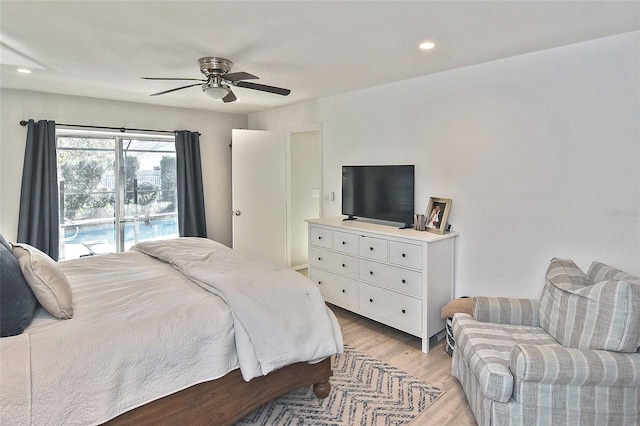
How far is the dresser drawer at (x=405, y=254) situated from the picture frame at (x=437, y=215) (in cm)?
35

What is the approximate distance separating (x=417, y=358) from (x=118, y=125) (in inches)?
170

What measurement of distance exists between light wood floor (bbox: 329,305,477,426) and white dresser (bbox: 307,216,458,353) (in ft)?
0.48

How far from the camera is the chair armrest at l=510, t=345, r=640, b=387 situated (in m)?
1.77

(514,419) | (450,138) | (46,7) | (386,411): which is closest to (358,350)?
(386,411)

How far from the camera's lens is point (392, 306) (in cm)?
327

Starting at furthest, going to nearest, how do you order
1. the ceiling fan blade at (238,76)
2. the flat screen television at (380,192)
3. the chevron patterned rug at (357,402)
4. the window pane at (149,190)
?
the window pane at (149,190)
the flat screen television at (380,192)
the ceiling fan blade at (238,76)
the chevron patterned rug at (357,402)

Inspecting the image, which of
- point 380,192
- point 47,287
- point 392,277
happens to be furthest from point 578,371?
point 47,287

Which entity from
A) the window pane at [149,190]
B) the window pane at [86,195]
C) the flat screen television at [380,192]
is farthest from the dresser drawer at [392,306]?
the window pane at [86,195]

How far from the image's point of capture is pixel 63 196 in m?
4.26

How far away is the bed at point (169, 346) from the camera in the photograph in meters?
1.50

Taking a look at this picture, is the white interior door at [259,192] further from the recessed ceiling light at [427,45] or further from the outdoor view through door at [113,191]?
the recessed ceiling light at [427,45]

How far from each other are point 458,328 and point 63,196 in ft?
14.5

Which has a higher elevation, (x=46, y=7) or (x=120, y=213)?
(x=46, y=7)

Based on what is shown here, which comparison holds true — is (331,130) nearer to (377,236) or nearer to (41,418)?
(377,236)
